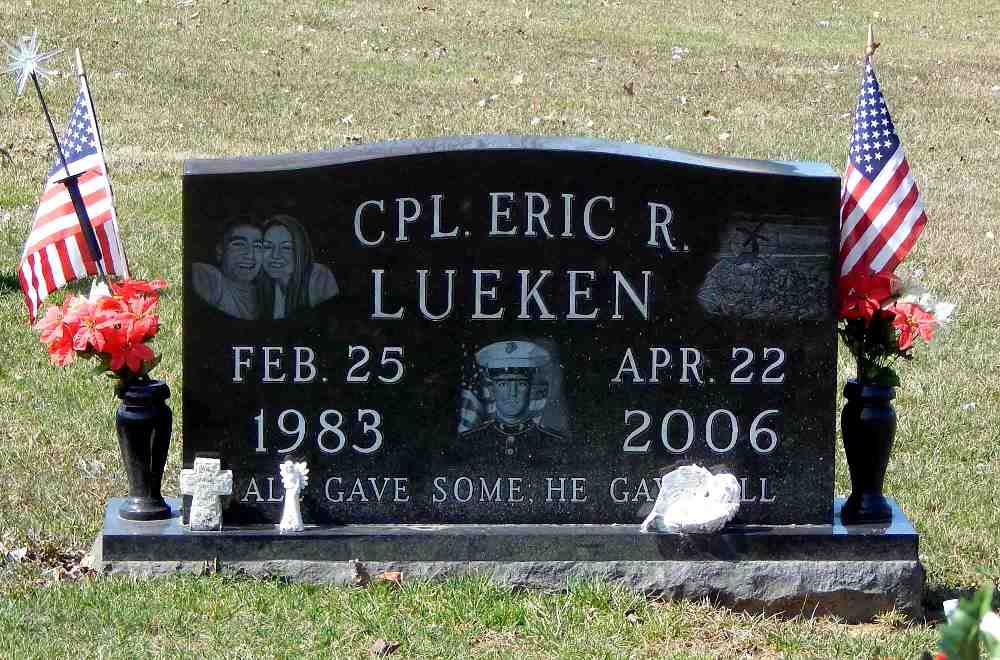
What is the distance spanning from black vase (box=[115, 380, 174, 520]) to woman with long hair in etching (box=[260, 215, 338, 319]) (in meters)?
0.51

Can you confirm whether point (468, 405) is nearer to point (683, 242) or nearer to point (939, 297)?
point (683, 242)

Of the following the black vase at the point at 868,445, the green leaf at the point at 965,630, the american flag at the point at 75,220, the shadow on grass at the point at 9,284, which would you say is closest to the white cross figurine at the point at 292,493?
the american flag at the point at 75,220

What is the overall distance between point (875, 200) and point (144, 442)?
2.73 m

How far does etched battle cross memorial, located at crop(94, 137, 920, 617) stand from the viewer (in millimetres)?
5262

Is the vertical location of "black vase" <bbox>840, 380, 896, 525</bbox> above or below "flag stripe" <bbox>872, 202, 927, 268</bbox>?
below

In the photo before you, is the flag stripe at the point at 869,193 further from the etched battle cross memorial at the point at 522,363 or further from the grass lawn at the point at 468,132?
the grass lawn at the point at 468,132

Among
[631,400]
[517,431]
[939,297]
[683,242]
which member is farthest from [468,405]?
[939,297]

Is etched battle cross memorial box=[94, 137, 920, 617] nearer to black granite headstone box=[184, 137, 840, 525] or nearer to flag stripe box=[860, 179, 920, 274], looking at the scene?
black granite headstone box=[184, 137, 840, 525]

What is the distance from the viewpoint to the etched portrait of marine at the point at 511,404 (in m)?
5.36

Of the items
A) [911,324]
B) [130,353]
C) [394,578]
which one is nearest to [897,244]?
[911,324]

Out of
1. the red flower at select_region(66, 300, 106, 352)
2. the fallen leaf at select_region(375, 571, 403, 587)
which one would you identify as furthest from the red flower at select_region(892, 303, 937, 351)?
the red flower at select_region(66, 300, 106, 352)

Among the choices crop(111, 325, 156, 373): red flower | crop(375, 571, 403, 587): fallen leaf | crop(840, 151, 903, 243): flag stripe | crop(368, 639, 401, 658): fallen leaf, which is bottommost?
crop(368, 639, 401, 658): fallen leaf

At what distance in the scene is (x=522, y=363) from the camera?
5.36 metres

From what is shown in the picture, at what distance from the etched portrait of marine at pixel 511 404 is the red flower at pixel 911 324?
1.21 metres
